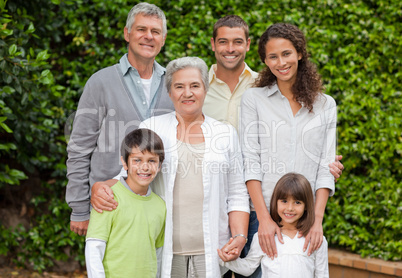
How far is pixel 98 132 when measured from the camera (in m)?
2.81

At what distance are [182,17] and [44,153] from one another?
1.97 meters

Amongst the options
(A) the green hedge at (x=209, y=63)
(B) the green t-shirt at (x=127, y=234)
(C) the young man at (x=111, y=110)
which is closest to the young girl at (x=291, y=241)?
(B) the green t-shirt at (x=127, y=234)

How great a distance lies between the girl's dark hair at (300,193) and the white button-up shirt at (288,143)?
0.08 m

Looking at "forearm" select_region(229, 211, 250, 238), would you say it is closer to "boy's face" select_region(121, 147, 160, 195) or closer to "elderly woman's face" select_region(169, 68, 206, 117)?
"boy's face" select_region(121, 147, 160, 195)

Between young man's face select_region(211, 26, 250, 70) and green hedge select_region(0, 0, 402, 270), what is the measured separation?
1.30m

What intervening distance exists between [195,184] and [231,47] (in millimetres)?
1101

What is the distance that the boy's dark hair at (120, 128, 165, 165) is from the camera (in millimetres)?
2438

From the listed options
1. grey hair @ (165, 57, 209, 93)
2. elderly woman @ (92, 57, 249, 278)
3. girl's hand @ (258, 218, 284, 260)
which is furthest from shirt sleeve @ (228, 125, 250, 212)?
grey hair @ (165, 57, 209, 93)

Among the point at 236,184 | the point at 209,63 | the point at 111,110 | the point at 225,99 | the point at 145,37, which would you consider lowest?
the point at 236,184

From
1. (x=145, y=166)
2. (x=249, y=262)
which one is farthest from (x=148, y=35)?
(x=249, y=262)

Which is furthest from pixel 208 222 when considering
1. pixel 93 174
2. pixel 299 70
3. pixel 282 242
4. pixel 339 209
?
pixel 339 209

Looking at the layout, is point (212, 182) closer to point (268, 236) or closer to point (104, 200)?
point (268, 236)

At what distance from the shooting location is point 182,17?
4617 millimetres

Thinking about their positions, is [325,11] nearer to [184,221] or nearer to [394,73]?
[394,73]
